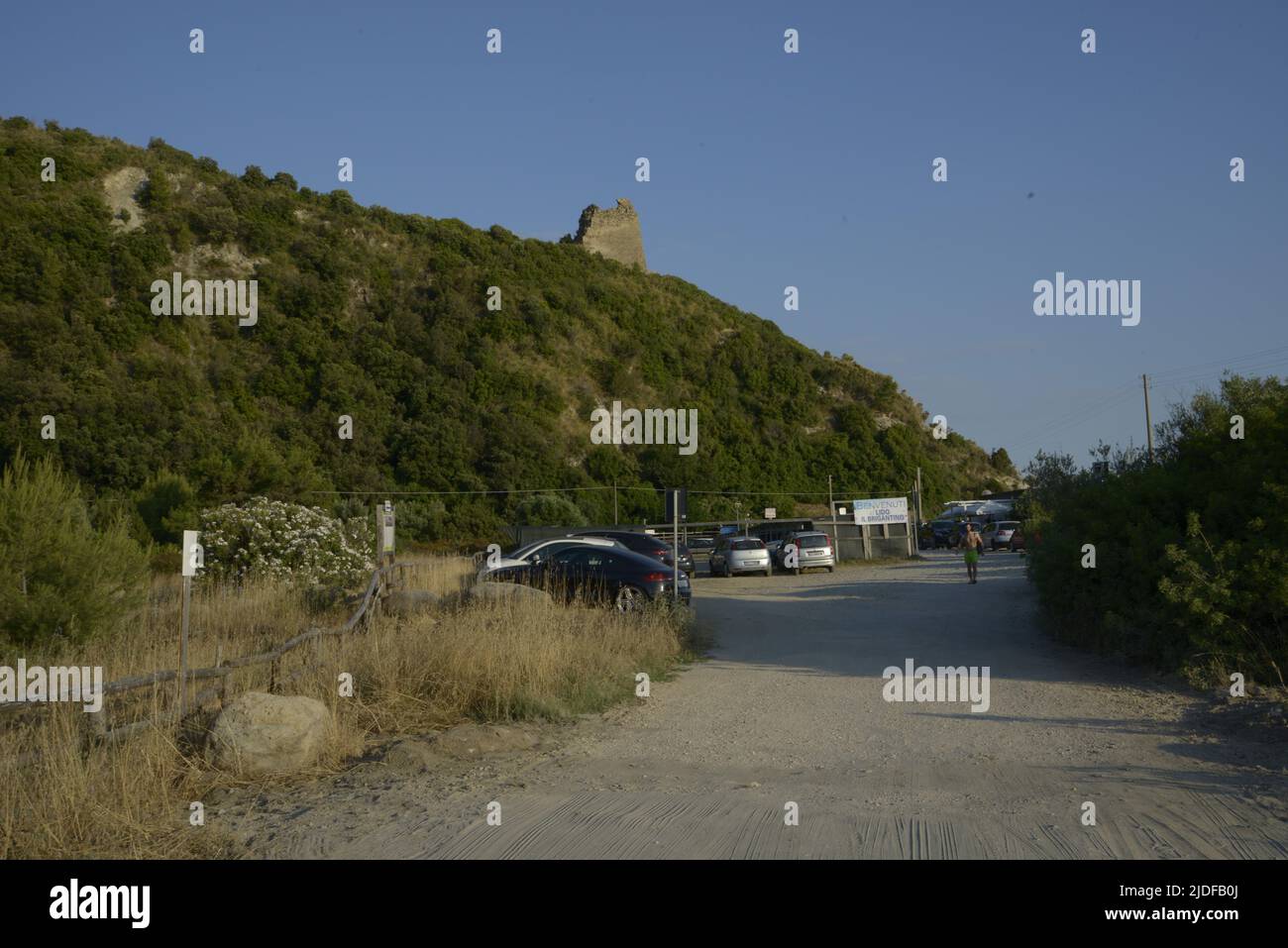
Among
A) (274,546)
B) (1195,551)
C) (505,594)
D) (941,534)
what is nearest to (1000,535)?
(941,534)

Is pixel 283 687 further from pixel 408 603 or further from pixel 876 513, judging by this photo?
pixel 876 513

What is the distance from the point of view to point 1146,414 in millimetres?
Result: 45156

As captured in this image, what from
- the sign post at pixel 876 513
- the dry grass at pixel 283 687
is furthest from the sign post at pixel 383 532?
the sign post at pixel 876 513

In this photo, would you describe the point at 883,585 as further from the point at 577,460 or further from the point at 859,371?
the point at 859,371

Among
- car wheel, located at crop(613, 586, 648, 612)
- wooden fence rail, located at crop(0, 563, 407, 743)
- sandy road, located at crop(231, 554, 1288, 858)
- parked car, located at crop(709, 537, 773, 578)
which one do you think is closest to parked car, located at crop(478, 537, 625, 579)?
car wheel, located at crop(613, 586, 648, 612)

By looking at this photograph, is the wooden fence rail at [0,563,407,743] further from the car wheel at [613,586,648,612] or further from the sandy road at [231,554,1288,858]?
the car wheel at [613,586,648,612]

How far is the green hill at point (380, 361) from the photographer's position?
163 feet

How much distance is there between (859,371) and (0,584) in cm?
6448

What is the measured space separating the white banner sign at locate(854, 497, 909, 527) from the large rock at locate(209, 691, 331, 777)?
1396 inches

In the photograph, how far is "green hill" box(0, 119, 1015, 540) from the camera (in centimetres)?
4956

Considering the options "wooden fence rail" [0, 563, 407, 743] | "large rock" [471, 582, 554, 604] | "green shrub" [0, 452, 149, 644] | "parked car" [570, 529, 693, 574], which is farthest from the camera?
"parked car" [570, 529, 693, 574]

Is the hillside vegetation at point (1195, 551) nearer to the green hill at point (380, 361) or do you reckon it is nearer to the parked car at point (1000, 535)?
the green hill at point (380, 361)

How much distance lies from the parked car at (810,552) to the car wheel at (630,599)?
63.1 feet
